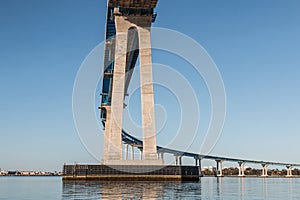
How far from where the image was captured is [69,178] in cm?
4462

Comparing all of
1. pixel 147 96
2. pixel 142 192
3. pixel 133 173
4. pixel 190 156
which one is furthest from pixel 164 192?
pixel 190 156

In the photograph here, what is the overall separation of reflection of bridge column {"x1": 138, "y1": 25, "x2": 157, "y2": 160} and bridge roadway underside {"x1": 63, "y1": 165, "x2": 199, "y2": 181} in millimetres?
1677

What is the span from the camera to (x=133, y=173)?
40.3 metres

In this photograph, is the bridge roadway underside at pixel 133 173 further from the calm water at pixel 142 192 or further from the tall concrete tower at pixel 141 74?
the calm water at pixel 142 192

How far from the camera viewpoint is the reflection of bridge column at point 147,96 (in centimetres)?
4212

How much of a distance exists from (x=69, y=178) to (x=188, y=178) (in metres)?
13.8

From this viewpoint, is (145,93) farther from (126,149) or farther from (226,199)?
(126,149)

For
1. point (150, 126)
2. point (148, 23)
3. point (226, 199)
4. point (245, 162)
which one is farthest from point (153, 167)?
point (245, 162)

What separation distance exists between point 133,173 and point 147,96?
880 centimetres

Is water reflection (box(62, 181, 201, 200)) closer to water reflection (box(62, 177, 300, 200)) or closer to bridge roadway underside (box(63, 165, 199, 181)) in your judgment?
water reflection (box(62, 177, 300, 200))

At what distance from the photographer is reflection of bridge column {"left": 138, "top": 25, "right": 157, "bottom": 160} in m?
42.1

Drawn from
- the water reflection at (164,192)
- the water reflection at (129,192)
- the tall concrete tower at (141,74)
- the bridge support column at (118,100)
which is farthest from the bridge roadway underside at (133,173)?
the water reflection at (129,192)

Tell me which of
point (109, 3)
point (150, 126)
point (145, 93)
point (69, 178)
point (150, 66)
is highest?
point (109, 3)

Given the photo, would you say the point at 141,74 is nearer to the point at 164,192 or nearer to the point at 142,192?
the point at 164,192
